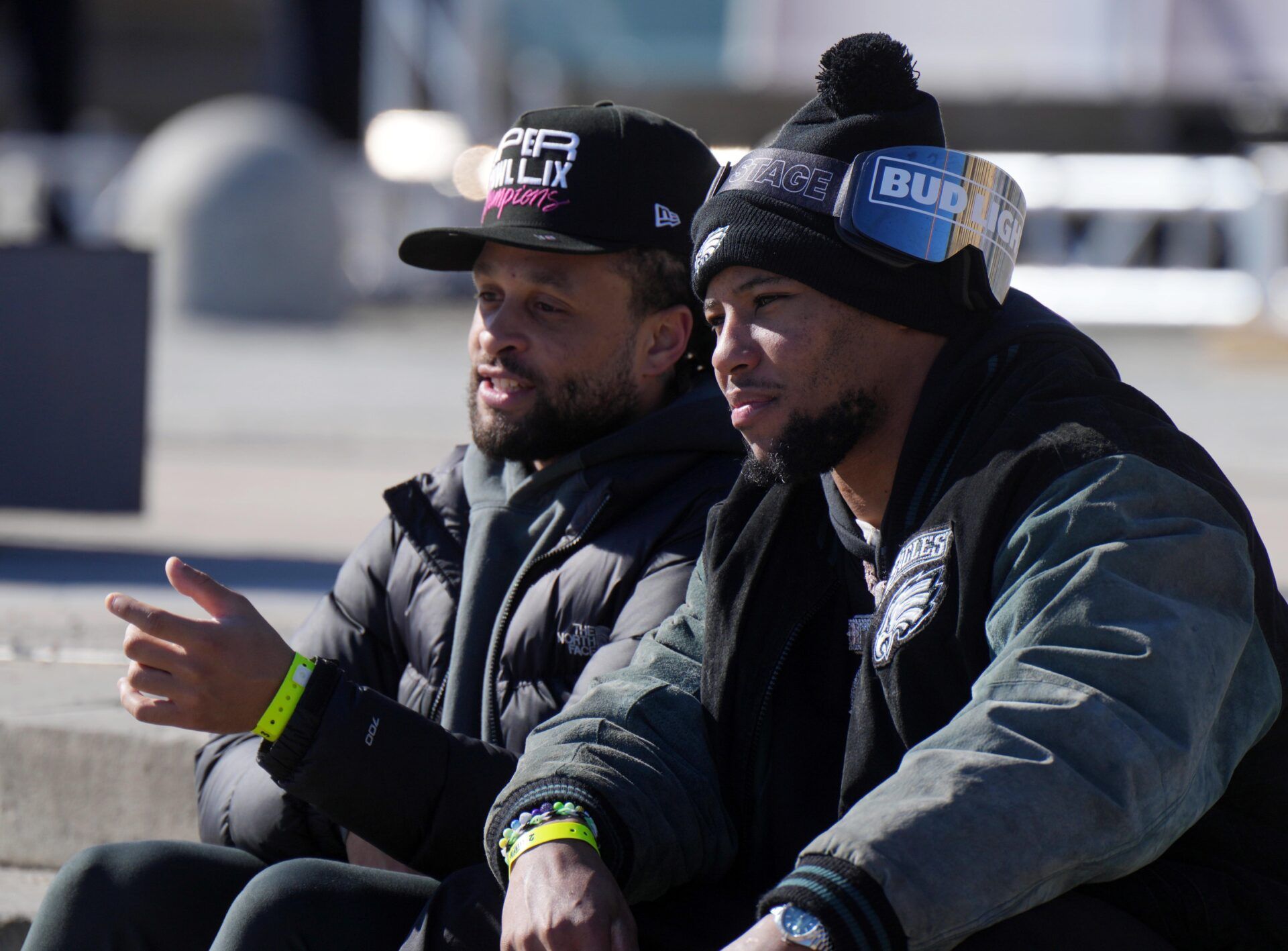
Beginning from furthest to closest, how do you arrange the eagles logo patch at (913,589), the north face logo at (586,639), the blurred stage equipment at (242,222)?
the blurred stage equipment at (242,222) < the north face logo at (586,639) < the eagles logo patch at (913,589)

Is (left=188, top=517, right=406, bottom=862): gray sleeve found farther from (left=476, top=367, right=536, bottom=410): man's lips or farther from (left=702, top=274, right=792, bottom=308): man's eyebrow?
(left=702, top=274, right=792, bottom=308): man's eyebrow

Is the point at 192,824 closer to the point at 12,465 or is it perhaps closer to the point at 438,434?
the point at 12,465

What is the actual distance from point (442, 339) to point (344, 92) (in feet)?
24.6

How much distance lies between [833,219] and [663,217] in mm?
742

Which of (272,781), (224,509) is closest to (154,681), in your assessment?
(272,781)

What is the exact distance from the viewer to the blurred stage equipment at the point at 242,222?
48.5ft

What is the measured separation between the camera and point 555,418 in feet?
8.94

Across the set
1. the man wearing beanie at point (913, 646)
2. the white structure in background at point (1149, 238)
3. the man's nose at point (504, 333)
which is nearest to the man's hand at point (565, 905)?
the man wearing beanie at point (913, 646)

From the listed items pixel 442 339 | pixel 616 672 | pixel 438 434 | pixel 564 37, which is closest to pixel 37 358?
pixel 438 434

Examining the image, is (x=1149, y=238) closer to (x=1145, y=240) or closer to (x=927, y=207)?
(x=1145, y=240)

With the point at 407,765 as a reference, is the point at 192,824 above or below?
below

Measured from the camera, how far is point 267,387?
1116 centimetres

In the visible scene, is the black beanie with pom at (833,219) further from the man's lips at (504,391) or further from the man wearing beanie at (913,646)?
the man's lips at (504,391)

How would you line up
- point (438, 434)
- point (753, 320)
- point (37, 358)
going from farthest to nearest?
point (438, 434), point (37, 358), point (753, 320)
